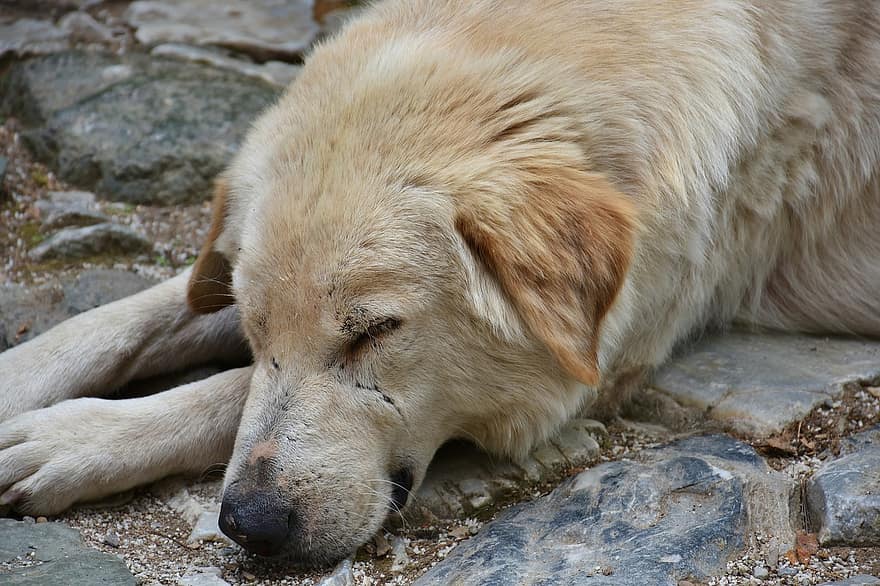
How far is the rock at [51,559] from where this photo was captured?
2623 mm

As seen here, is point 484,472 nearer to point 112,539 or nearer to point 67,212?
point 112,539

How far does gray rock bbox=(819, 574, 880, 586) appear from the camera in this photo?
102 inches

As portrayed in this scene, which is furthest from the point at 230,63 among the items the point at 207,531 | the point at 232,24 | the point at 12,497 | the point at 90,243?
the point at 207,531

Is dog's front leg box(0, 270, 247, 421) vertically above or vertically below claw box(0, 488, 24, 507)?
above

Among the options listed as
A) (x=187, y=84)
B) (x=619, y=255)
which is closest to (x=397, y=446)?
(x=619, y=255)

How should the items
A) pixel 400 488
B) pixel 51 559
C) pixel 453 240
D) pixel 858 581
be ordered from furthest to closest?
pixel 400 488, pixel 453 240, pixel 51 559, pixel 858 581

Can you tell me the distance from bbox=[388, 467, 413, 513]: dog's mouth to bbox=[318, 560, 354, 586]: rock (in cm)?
21

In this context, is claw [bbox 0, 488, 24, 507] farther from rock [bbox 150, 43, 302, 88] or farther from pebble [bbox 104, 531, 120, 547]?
rock [bbox 150, 43, 302, 88]

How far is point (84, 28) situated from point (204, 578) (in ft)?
13.8

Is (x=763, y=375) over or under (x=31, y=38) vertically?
under

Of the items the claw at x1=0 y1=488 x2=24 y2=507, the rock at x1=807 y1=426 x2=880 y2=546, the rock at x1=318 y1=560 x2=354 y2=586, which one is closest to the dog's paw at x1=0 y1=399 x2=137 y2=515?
the claw at x1=0 y1=488 x2=24 y2=507

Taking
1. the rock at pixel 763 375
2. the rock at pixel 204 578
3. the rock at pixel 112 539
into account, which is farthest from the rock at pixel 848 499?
the rock at pixel 112 539

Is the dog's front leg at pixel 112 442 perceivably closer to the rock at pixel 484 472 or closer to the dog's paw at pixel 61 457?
the dog's paw at pixel 61 457

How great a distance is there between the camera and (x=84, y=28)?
239 inches
